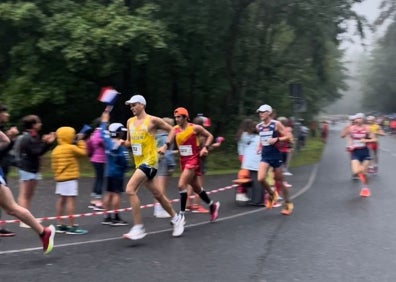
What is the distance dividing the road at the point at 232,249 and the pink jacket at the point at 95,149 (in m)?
0.99

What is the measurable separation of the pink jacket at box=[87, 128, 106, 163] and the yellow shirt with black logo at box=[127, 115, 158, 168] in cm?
277

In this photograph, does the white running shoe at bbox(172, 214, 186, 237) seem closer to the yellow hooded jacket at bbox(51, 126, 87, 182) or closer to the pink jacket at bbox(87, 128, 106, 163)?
the yellow hooded jacket at bbox(51, 126, 87, 182)

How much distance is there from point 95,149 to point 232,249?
4.27 metres

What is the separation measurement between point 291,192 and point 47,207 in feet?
18.2

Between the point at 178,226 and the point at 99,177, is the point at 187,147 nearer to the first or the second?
the point at 178,226

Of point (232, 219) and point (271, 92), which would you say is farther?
point (271, 92)

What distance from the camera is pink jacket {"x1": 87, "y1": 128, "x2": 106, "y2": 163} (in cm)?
1122

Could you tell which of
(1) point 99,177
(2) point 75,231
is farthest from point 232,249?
(1) point 99,177

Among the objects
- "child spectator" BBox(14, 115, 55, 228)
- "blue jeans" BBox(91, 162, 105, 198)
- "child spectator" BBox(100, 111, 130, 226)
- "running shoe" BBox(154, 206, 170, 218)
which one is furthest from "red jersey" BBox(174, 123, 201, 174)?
"blue jeans" BBox(91, 162, 105, 198)

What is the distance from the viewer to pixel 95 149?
11312 mm

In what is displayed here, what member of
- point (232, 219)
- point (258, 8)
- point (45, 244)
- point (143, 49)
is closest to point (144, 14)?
point (143, 49)

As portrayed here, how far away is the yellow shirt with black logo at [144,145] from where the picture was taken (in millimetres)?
8461

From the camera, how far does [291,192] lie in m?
14.3

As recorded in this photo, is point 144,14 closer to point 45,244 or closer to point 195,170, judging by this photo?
point 195,170
